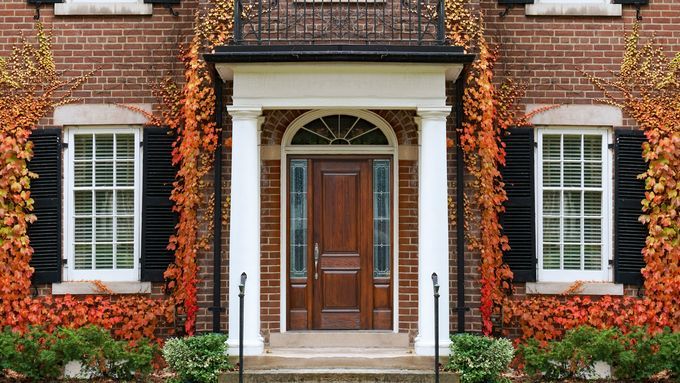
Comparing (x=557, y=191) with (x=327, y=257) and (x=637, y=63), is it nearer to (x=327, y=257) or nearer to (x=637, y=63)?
(x=637, y=63)

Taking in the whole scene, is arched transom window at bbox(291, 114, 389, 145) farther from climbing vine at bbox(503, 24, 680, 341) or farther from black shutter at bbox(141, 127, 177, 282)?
climbing vine at bbox(503, 24, 680, 341)

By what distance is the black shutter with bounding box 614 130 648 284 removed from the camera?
10766 millimetres

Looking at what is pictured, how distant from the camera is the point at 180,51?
11.0m

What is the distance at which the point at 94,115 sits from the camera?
10930 mm

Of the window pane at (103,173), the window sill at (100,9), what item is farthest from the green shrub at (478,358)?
the window sill at (100,9)

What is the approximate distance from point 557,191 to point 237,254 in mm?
4365

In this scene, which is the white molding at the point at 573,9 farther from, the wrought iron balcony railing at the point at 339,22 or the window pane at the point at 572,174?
the window pane at the point at 572,174

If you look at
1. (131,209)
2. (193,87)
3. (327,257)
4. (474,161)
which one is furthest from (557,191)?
(131,209)

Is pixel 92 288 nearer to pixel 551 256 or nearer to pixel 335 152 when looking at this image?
pixel 335 152

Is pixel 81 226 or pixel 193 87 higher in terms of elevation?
pixel 193 87

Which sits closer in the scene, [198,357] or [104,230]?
[198,357]

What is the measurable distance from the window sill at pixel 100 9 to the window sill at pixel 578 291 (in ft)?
20.5

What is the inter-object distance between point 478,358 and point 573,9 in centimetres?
480

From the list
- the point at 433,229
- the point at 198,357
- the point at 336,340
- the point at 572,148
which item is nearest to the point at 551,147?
the point at 572,148
